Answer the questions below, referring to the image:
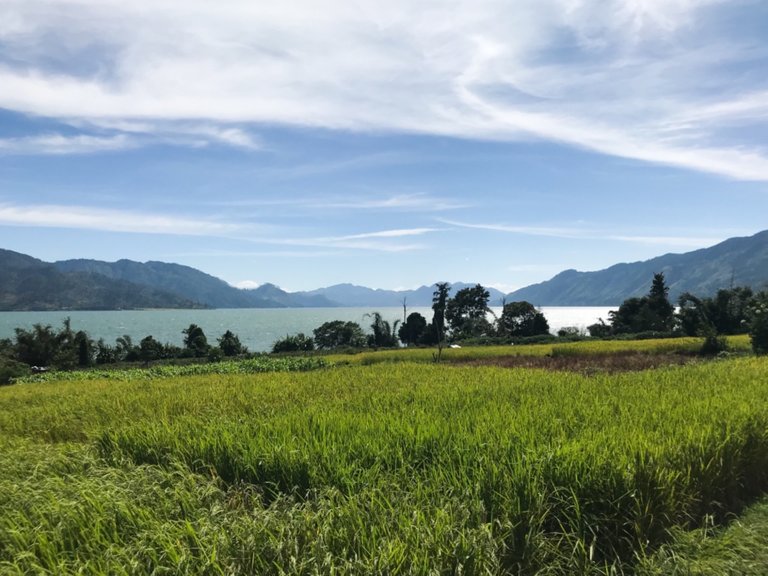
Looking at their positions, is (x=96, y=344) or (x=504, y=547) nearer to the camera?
(x=504, y=547)

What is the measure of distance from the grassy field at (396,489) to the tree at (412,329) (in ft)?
180

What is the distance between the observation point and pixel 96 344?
44656mm

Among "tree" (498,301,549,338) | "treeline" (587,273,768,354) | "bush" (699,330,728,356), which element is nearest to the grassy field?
"bush" (699,330,728,356)

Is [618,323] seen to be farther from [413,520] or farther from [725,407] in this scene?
[413,520]

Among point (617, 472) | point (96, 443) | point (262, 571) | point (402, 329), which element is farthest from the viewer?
point (402, 329)

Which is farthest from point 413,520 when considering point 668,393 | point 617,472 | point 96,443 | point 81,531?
point 668,393

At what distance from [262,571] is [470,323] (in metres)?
61.6

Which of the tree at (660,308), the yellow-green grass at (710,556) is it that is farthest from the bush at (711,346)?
the tree at (660,308)

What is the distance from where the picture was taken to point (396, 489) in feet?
13.5

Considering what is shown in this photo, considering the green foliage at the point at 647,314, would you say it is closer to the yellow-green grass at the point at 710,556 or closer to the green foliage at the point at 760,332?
the green foliage at the point at 760,332

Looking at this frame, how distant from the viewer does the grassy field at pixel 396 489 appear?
320 centimetres

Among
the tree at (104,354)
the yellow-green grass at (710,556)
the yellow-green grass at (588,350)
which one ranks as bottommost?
the tree at (104,354)

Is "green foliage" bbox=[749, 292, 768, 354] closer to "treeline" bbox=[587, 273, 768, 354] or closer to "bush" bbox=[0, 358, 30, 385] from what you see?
"treeline" bbox=[587, 273, 768, 354]

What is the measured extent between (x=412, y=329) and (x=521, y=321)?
13.3m
